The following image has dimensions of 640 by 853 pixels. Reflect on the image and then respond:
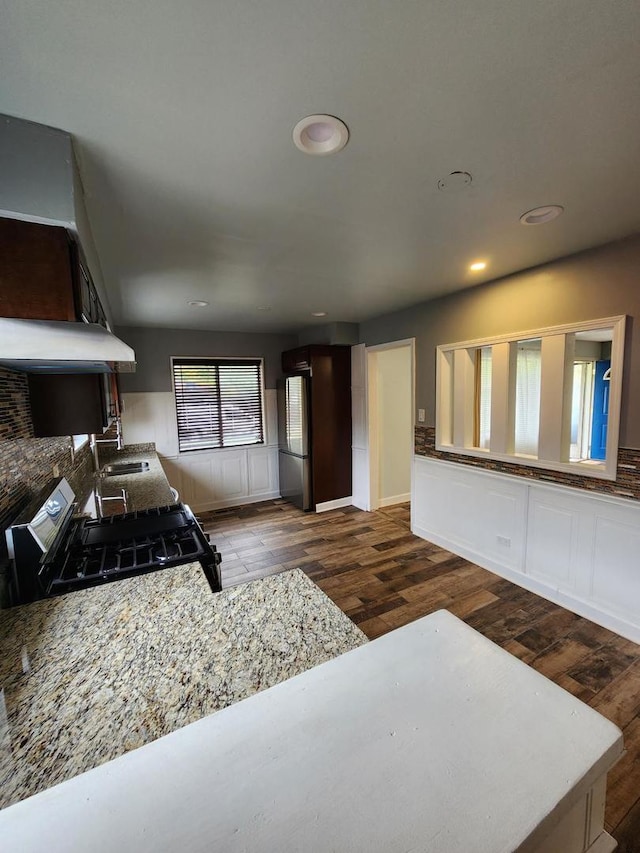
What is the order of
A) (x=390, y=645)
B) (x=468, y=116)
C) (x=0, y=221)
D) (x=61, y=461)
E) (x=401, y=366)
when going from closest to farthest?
(x=390, y=645) < (x=0, y=221) < (x=468, y=116) < (x=61, y=461) < (x=401, y=366)

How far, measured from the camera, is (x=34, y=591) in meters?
1.26

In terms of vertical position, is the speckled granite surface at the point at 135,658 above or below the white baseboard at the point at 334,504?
above

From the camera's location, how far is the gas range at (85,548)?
4.01ft

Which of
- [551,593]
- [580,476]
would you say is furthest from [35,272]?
[551,593]

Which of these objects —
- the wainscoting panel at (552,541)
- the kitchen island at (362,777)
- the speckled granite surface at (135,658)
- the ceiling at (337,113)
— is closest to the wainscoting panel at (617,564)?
the wainscoting panel at (552,541)

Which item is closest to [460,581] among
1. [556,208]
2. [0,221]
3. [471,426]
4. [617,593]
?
[617,593]

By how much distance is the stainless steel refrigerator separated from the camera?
4.68 meters

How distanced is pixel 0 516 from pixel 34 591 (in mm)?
286

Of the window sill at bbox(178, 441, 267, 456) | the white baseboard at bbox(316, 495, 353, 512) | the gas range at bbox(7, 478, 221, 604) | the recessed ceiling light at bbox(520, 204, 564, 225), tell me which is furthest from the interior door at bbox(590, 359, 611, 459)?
the gas range at bbox(7, 478, 221, 604)

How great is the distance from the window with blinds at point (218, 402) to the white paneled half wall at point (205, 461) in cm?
12

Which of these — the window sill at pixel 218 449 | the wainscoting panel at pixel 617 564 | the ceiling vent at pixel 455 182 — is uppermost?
the ceiling vent at pixel 455 182

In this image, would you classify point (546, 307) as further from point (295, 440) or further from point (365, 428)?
point (295, 440)

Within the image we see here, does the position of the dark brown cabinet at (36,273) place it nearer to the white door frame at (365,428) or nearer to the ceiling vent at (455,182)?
the ceiling vent at (455,182)

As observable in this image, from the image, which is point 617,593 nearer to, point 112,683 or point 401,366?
point 112,683
